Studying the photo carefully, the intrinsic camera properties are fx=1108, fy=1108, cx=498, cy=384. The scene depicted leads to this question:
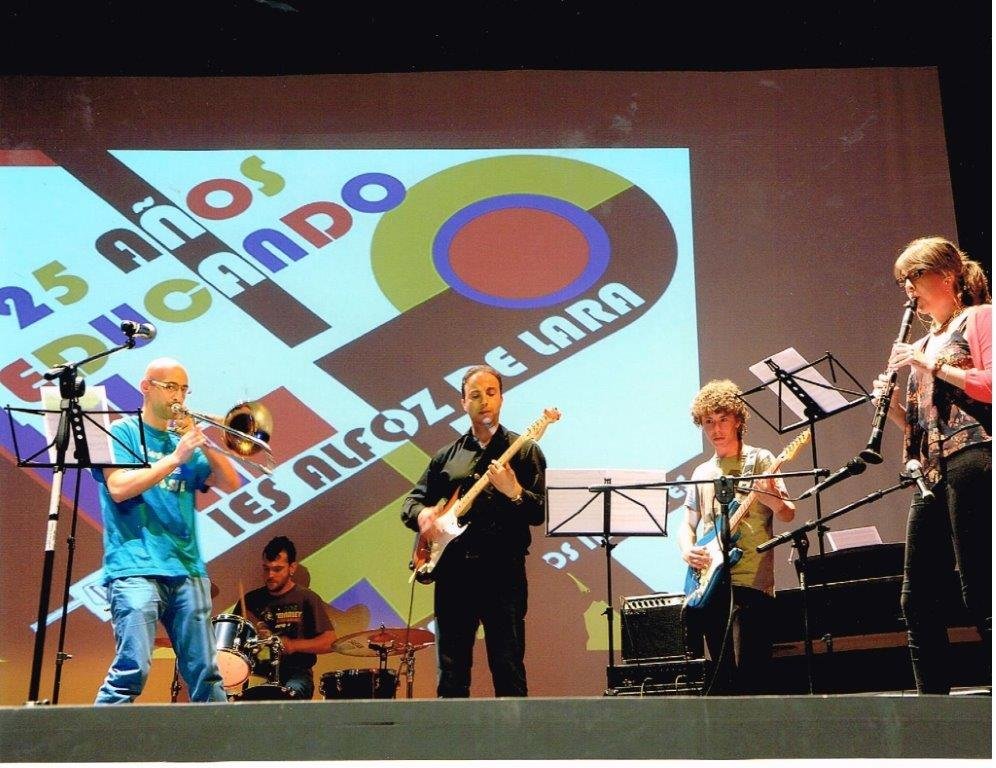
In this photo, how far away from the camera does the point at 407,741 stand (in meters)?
3.02

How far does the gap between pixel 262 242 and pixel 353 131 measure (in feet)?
2.75

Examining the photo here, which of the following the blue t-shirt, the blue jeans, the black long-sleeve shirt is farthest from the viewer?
the black long-sleeve shirt

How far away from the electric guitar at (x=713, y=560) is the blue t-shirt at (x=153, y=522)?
2.05 metres

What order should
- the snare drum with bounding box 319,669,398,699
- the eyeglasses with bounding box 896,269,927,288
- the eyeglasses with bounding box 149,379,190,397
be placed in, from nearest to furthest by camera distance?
the eyeglasses with bounding box 896,269,927,288 → the eyeglasses with bounding box 149,379,190,397 → the snare drum with bounding box 319,669,398,699

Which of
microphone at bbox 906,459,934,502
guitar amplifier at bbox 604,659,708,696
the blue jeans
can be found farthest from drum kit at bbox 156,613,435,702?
microphone at bbox 906,459,934,502

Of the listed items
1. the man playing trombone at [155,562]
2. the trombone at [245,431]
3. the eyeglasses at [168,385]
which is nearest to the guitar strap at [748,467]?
the trombone at [245,431]

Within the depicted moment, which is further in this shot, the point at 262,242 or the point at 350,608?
the point at 262,242

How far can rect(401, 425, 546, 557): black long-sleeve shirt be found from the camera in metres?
4.64

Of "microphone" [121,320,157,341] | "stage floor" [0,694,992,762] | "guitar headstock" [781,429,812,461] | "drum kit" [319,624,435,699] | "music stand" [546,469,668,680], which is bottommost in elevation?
"stage floor" [0,694,992,762]

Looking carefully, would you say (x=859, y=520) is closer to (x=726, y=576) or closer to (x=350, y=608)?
(x=726, y=576)

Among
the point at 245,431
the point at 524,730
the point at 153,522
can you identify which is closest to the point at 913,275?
the point at 524,730

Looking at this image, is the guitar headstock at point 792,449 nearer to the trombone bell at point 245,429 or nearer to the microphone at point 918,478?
the microphone at point 918,478

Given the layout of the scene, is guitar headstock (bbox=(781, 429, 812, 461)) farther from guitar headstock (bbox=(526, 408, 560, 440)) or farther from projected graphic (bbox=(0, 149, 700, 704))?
guitar headstock (bbox=(526, 408, 560, 440))

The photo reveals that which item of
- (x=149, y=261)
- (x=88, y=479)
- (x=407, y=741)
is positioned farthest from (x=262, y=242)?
(x=407, y=741)
